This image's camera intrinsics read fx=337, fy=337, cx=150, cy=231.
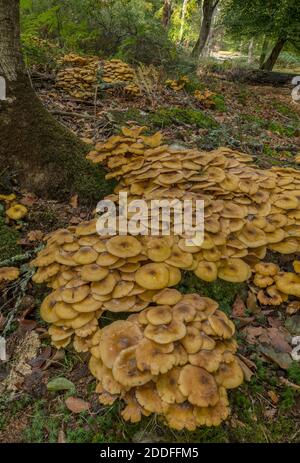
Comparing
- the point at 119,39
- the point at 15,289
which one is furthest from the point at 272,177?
the point at 119,39

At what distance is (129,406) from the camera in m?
2.38

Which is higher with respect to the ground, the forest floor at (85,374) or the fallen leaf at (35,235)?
the fallen leaf at (35,235)

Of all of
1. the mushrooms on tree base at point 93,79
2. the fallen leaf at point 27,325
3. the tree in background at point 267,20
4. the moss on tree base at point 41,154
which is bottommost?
the fallen leaf at point 27,325

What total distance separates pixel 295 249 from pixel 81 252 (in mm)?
2253

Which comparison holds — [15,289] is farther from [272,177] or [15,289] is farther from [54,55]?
[54,55]

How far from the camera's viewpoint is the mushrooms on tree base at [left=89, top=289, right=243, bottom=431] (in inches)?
87.9

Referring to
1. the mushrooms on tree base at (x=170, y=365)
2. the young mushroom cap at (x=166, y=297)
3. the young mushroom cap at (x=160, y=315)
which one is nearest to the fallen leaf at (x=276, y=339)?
the mushrooms on tree base at (x=170, y=365)

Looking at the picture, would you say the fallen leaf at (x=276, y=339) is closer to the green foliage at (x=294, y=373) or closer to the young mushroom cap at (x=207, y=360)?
the green foliage at (x=294, y=373)

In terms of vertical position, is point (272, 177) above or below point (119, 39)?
below

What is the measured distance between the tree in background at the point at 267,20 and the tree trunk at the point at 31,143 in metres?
13.1

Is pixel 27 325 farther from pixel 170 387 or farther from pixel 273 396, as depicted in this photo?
pixel 273 396

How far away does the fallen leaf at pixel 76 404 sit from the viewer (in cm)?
262

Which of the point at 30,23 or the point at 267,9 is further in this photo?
the point at 267,9

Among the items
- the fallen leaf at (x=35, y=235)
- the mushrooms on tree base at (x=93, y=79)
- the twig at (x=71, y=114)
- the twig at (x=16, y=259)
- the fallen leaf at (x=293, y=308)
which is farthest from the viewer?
the mushrooms on tree base at (x=93, y=79)
